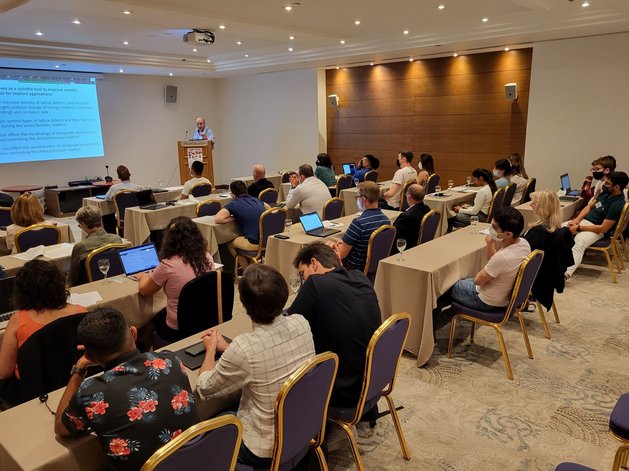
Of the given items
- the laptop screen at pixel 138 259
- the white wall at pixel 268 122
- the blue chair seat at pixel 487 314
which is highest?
the white wall at pixel 268 122

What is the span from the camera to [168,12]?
654cm

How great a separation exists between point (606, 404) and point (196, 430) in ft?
9.48

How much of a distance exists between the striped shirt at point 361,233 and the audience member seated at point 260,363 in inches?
88.1

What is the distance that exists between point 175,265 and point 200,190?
15.8 ft

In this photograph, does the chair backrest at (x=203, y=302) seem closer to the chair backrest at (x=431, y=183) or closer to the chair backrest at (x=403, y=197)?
the chair backrest at (x=403, y=197)

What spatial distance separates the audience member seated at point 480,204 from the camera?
6.33m

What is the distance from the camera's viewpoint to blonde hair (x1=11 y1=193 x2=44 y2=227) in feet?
15.3

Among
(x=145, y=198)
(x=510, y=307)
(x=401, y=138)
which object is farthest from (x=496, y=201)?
(x=145, y=198)

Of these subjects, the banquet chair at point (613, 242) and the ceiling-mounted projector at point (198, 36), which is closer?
the banquet chair at point (613, 242)

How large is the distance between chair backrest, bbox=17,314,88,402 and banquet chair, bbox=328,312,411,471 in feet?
4.39

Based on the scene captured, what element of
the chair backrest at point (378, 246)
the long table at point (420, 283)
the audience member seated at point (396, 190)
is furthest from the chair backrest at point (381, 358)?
the audience member seated at point (396, 190)

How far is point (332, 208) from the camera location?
6.12 metres

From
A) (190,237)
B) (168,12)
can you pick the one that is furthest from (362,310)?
(168,12)

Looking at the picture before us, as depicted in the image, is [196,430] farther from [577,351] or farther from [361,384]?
[577,351]
